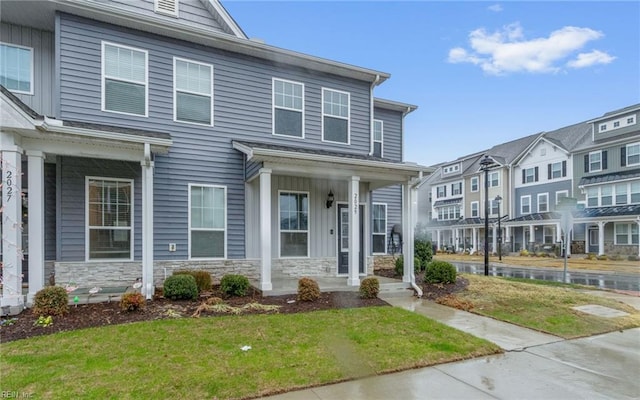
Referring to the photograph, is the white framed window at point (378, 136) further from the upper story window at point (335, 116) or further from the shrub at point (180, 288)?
the shrub at point (180, 288)

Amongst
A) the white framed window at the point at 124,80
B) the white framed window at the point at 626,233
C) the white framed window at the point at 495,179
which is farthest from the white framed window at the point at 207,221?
the white framed window at the point at 495,179

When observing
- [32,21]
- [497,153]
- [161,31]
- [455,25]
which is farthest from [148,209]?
[497,153]

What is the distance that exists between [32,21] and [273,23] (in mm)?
6485

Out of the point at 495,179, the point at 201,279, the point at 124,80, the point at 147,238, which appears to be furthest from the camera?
the point at 495,179

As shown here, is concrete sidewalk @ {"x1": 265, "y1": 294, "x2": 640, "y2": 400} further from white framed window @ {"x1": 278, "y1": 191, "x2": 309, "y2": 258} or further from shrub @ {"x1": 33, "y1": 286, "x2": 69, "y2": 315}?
white framed window @ {"x1": 278, "y1": 191, "x2": 309, "y2": 258}

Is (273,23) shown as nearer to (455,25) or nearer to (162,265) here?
(455,25)

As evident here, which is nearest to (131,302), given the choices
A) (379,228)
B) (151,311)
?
(151,311)

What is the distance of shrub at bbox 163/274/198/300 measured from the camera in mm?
7316

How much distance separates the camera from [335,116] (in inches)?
433

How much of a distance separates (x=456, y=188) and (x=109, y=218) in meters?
35.9

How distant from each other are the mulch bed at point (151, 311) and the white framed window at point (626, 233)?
76.9ft

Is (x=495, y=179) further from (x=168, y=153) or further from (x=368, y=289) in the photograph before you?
(x=168, y=153)

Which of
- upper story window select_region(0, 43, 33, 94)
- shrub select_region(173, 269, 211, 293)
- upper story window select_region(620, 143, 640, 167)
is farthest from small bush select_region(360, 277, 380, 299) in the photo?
upper story window select_region(620, 143, 640, 167)

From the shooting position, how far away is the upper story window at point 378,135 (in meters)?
13.5
